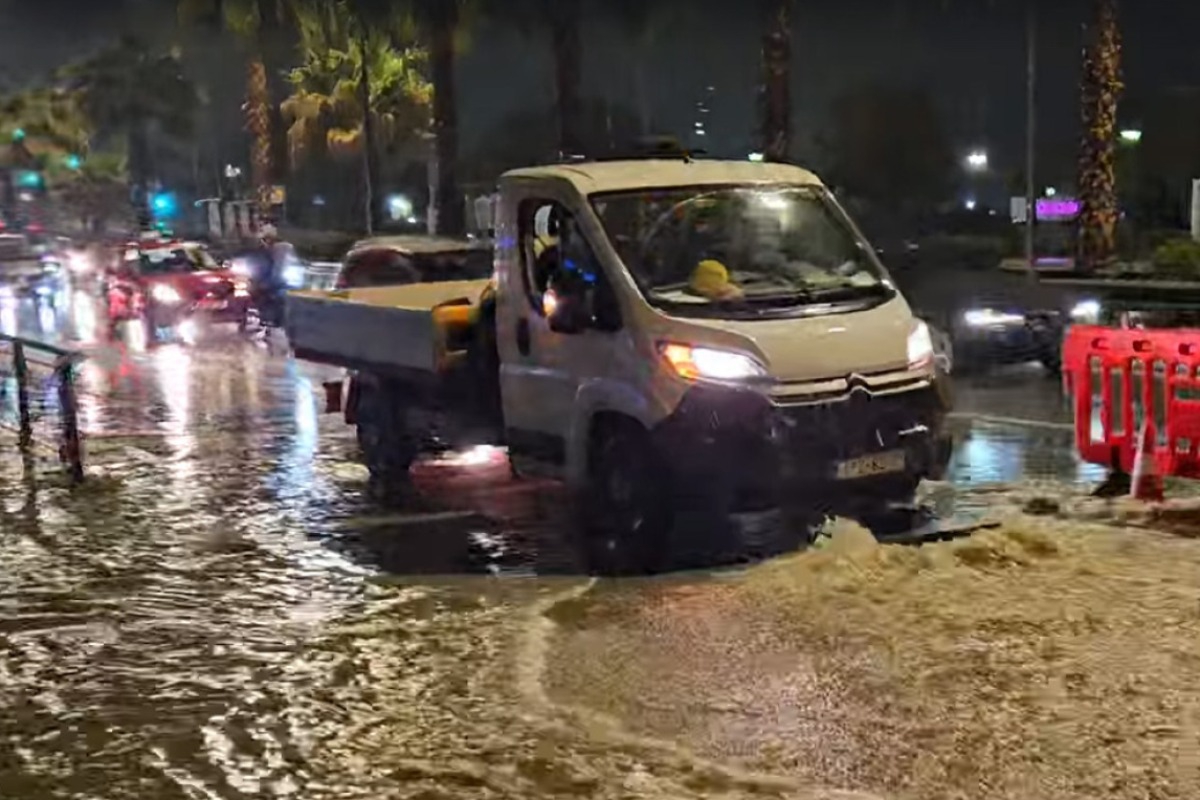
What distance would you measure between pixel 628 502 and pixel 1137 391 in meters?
4.39

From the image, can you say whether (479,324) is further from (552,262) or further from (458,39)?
(458,39)

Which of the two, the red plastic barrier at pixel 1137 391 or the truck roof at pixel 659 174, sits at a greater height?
the truck roof at pixel 659 174

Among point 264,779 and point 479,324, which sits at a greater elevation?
point 479,324

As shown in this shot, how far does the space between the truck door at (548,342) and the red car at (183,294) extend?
18.3 metres

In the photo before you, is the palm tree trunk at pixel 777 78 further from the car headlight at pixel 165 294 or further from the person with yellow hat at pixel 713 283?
the person with yellow hat at pixel 713 283

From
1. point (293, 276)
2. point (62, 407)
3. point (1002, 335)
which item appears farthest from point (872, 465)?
point (293, 276)

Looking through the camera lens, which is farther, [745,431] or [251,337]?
[251,337]

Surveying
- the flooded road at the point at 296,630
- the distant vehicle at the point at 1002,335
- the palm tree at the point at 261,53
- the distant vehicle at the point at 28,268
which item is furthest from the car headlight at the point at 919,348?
the palm tree at the point at 261,53

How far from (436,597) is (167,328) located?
21.5m

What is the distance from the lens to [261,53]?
53.2 m

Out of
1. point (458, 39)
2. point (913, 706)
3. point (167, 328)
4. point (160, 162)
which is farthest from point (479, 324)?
point (160, 162)

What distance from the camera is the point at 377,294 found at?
14406 millimetres

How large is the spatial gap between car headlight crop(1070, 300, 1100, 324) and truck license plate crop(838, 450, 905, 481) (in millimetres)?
11311

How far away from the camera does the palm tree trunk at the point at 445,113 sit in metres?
34.5
